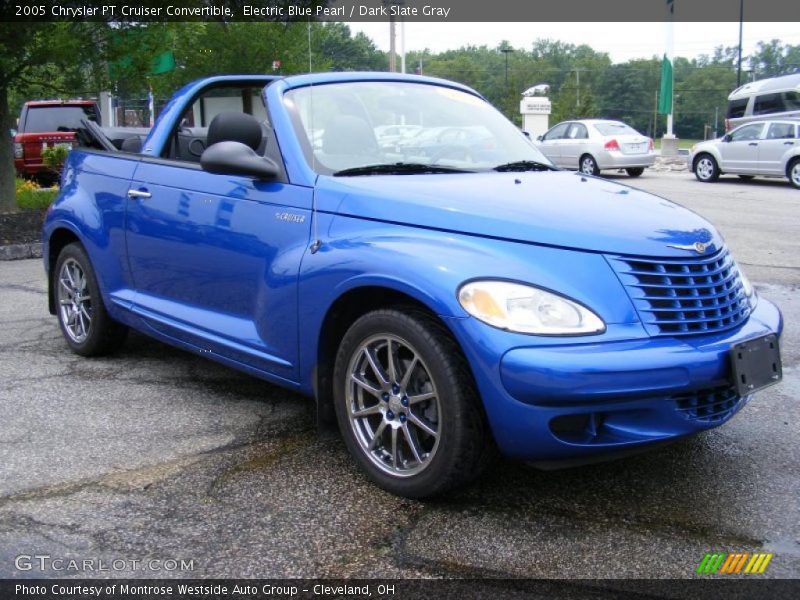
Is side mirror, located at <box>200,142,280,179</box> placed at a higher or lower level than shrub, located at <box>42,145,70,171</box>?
higher

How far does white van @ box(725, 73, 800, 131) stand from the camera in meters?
28.5

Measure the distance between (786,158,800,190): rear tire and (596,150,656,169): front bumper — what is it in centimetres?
412

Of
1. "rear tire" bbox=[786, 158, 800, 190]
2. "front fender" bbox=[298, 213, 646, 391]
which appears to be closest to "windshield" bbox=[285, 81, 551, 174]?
"front fender" bbox=[298, 213, 646, 391]

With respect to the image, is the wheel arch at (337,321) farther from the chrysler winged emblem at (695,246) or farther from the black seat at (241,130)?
the black seat at (241,130)

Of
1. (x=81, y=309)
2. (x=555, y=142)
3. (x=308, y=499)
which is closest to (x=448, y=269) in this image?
(x=308, y=499)

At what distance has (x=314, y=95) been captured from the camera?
425cm

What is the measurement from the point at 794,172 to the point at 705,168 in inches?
106

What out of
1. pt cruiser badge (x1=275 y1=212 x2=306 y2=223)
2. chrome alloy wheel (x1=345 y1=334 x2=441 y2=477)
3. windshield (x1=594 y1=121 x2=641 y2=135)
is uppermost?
windshield (x1=594 y1=121 x2=641 y2=135)

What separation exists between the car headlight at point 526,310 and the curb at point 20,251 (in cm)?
814

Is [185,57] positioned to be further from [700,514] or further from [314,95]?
[700,514]

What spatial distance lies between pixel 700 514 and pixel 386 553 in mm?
1204

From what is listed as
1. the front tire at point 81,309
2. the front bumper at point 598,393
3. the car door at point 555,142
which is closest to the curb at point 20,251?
the front tire at point 81,309

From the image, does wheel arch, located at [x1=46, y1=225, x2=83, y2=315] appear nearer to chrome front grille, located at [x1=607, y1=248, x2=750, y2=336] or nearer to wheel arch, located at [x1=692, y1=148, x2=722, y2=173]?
chrome front grille, located at [x1=607, y1=248, x2=750, y2=336]

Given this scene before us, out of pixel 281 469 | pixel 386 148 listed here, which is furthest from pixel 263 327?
pixel 386 148
